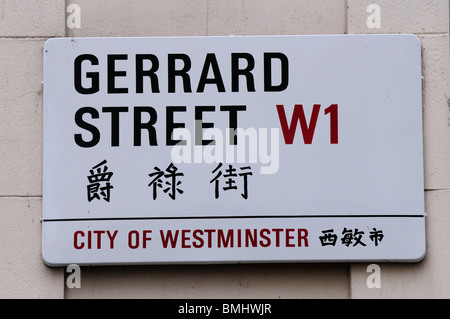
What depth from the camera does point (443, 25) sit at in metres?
5.21

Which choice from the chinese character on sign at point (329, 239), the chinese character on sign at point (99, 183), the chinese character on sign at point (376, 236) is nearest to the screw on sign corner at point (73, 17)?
the chinese character on sign at point (99, 183)

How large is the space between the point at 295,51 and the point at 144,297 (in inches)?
76.4

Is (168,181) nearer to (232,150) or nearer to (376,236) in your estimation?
(232,150)

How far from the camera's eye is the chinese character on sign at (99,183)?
507 centimetres

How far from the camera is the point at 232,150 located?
201 inches

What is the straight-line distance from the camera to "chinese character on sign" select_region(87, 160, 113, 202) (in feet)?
16.6

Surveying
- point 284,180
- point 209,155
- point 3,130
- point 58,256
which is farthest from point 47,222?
point 284,180

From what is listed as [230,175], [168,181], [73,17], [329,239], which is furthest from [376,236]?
[73,17]

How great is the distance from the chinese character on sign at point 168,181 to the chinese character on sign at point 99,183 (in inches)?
11.1

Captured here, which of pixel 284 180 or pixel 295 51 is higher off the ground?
pixel 295 51

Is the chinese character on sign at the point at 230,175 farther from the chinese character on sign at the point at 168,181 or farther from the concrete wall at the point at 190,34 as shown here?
the concrete wall at the point at 190,34

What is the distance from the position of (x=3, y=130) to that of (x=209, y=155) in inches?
55.8
